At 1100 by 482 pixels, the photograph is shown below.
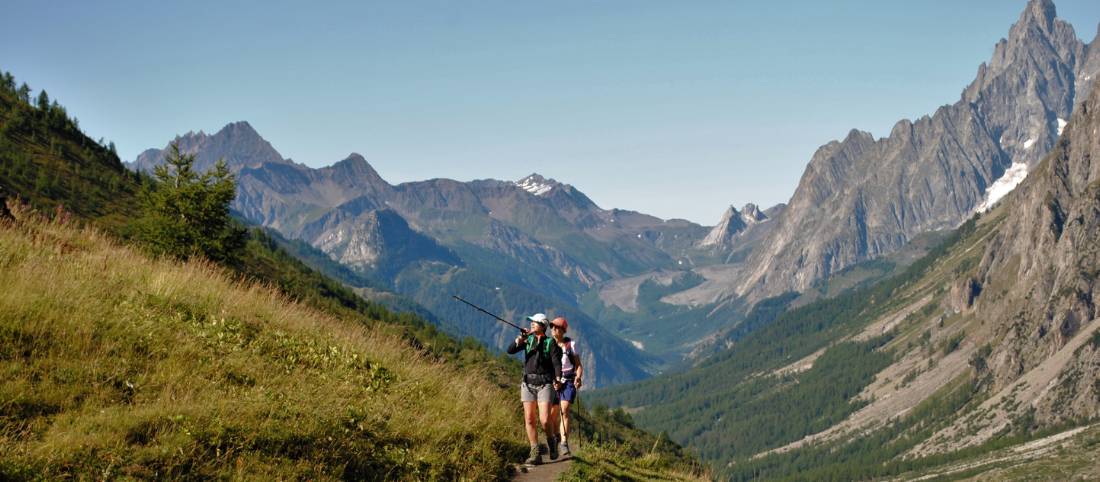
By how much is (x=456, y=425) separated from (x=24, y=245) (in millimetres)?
10395

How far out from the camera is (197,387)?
49.1 feet

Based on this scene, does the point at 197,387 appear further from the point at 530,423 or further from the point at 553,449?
the point at 553,449

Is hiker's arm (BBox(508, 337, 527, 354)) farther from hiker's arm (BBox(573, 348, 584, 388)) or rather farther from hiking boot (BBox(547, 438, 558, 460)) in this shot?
hiking boot (BBox(547, 438, 558, 460))

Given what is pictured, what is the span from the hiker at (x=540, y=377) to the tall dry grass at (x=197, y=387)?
0.81 m

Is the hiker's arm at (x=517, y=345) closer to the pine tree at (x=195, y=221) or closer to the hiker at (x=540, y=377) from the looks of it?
the hiker at (x=540, y=377)

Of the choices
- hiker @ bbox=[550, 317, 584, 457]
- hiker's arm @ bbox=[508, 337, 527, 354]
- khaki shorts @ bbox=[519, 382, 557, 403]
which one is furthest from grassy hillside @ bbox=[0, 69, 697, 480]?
hiker's arm @ bbox=[508, 337, 527, 354]

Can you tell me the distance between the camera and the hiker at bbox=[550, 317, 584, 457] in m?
21.2

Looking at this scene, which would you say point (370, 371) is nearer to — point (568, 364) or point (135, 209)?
point (568, 364)

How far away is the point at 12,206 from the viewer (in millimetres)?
24250

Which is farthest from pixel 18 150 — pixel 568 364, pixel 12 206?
pixel 568 364

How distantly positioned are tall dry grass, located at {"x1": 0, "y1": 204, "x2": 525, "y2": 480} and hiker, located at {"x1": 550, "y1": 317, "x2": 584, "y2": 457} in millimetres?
1268

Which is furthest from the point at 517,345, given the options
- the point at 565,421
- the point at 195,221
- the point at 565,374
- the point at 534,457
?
the point at 195,221

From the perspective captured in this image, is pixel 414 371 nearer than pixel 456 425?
No

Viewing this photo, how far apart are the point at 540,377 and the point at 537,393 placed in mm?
387
